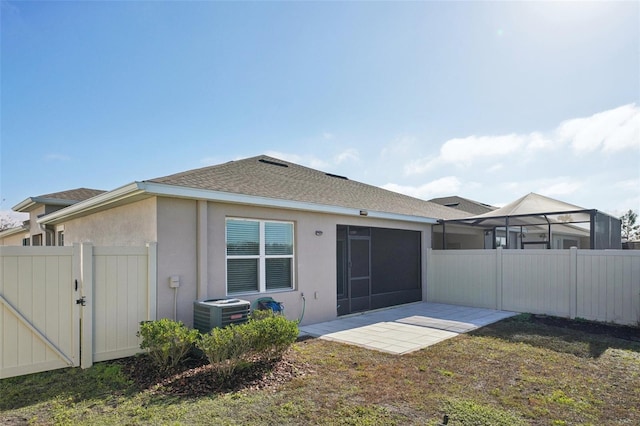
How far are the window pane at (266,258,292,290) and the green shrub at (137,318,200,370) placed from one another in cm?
263

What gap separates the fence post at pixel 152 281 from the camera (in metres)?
5.78

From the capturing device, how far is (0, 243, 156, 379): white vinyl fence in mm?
4781

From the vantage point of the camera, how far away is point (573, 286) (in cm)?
898

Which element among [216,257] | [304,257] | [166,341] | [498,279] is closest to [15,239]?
[216,257]

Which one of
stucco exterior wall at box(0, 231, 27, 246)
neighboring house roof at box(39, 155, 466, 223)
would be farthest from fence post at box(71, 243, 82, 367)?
stucco exterior wall at box(0, 231, 27, 246)

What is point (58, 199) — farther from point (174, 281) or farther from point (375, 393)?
point (375, 393)

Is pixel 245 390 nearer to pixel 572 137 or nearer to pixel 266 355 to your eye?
pixel 266 355

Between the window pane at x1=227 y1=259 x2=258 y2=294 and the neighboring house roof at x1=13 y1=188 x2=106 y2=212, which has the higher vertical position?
the neighboring house roof at x1=13 y1=188 x2=106 y2=212

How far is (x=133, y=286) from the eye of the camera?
569 centimetres

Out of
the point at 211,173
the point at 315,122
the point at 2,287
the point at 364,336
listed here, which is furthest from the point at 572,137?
the point at 2,287

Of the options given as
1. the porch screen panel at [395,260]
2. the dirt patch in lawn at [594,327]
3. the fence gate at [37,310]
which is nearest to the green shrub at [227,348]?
the fence gate at [37,310]

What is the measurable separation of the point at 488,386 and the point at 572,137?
32.5ft

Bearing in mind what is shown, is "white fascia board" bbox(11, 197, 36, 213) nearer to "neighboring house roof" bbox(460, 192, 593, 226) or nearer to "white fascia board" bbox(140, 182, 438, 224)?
"white fascia board" bbox(140, 182, 438, 224)

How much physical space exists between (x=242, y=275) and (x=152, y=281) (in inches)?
69.5
